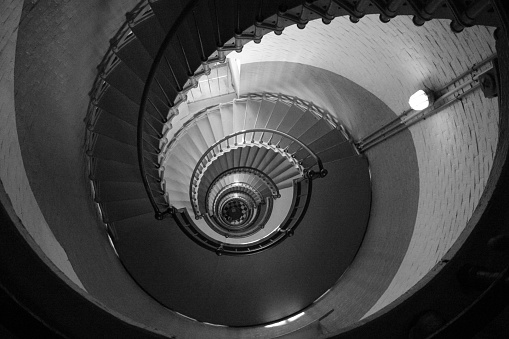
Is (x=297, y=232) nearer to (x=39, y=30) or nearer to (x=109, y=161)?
(x=109, y=161)

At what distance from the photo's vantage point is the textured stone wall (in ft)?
11.9

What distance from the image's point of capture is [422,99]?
5215 mm

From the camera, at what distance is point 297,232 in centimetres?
863

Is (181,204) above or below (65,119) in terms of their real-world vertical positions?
below

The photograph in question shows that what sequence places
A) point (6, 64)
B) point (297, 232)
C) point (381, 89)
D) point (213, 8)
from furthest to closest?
point (297, 232) → point (381, 89) → point (213, 8) → point (6, 64)

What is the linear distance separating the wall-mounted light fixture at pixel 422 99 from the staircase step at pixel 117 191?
4.78 meters

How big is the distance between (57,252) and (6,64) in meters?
2.20

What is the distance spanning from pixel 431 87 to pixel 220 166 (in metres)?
7.51

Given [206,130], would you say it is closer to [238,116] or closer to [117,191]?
[238,116]

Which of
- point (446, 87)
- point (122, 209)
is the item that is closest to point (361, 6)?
point (446, 87)

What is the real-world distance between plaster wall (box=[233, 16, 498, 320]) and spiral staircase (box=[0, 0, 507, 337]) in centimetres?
108

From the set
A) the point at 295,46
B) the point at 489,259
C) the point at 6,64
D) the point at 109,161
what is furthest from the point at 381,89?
the point at 6,64

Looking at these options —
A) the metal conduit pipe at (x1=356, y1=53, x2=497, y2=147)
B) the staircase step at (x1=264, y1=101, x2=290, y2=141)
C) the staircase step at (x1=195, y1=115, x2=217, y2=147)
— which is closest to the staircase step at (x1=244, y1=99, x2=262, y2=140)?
the staircase step at (x1=264, y1=101, x2=290, y2=141)

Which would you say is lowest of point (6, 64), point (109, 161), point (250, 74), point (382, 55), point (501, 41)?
point (109, 161)
